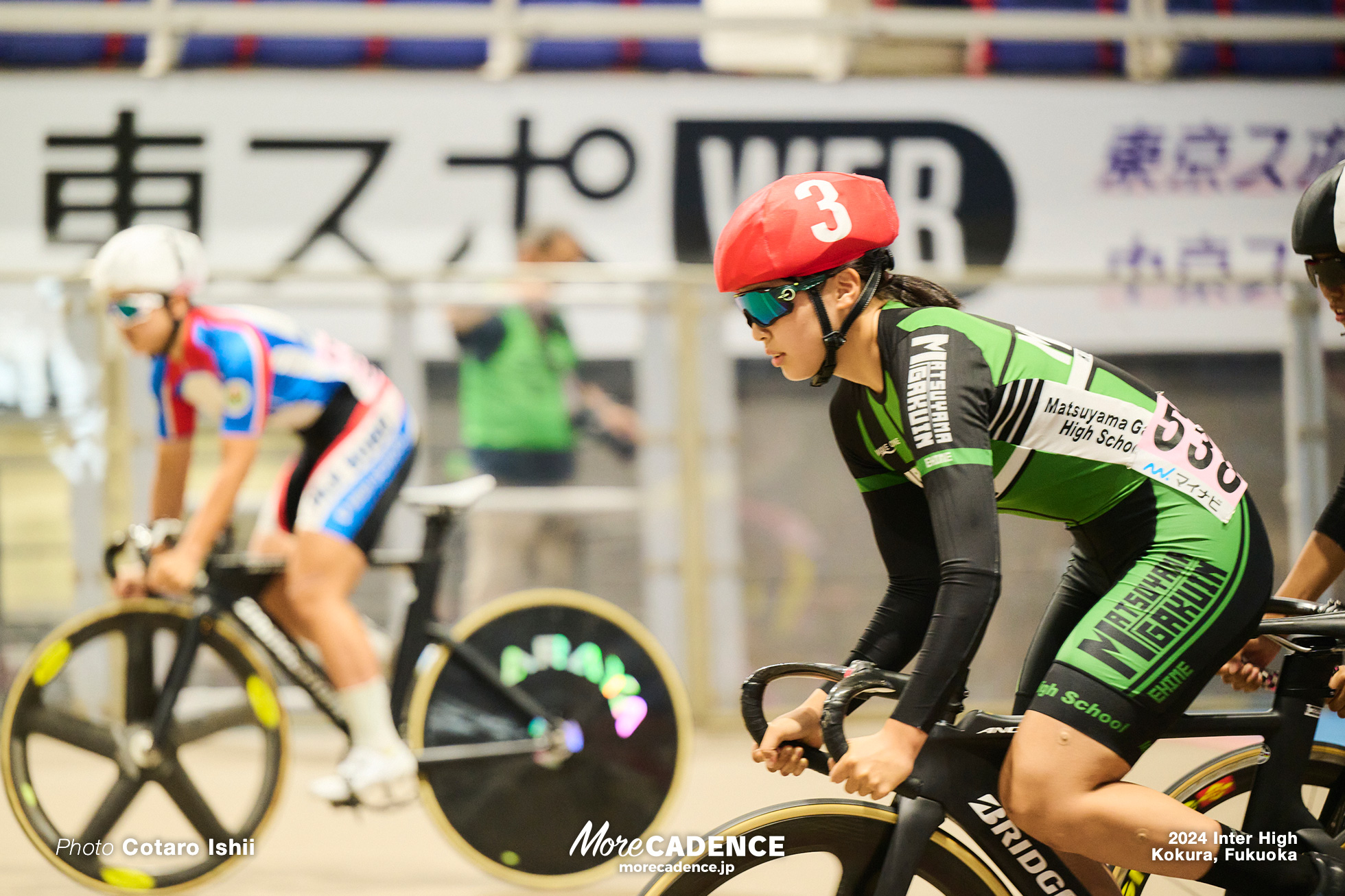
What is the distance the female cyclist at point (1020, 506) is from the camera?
1819mm

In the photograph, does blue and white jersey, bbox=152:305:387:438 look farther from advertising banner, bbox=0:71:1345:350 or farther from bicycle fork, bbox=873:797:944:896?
advertising banner, bbox=0:71:1345:350

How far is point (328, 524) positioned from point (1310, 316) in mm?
4559

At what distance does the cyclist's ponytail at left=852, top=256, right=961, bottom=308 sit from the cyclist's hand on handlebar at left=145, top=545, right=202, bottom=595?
85.3 inches

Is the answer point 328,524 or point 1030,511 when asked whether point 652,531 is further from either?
point 1030,511

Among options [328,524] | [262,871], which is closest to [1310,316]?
[328,524]

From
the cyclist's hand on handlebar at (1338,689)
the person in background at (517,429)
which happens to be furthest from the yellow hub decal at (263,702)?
the cyclist's hand on handlebar at (1338,689)

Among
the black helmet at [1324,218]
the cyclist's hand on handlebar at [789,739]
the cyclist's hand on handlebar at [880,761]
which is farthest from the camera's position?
the black helmet at [1324,218]

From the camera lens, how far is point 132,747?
3.37 meters

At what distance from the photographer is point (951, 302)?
2.16 metres

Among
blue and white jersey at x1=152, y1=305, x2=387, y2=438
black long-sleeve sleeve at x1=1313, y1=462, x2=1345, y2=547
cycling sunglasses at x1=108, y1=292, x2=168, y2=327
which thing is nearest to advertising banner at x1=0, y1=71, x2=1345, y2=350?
blue and white jersey at x1=152, y1=305, x2=387, y2=438

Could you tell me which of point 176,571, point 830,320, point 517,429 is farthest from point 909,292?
point 517,429

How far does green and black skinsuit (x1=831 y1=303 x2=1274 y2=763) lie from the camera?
179cm

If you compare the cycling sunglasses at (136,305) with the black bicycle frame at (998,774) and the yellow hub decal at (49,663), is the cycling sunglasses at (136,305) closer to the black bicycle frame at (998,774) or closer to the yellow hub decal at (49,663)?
the yellow hub decal at (49,663)

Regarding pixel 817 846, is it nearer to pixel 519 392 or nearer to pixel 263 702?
pixel 263 702
